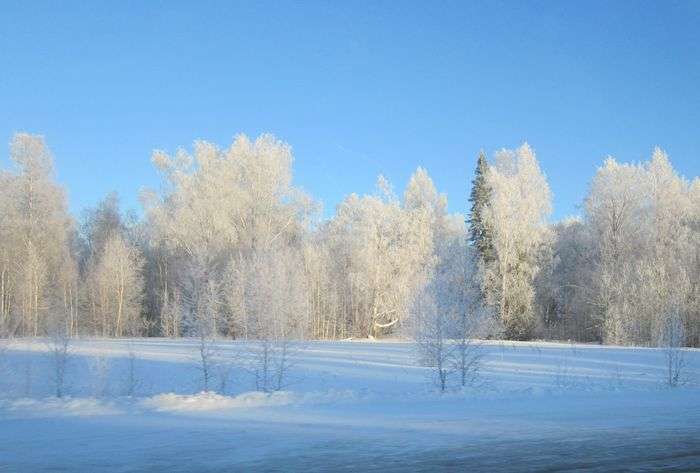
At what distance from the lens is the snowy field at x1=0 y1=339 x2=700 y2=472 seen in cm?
873

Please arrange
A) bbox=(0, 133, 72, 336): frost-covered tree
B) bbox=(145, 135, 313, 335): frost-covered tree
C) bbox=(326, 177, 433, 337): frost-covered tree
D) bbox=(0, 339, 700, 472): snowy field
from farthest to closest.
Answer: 1. bbox=(326, 177, 433, 337): frost-covered tree
2. bbox=(145, 135, 313, 335): frost-covered tree
3. bbox=(0, 133, 72, 336): frost-covered tree
4. bbox=(0, 339, 700, 472): snowy field

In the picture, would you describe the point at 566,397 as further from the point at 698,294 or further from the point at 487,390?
the point at 698,294

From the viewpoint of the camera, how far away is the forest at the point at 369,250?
43062 mm

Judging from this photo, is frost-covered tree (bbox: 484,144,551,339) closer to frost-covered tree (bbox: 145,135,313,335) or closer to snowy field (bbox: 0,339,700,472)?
frost-covered tree (bbox: 145,135,313,335)

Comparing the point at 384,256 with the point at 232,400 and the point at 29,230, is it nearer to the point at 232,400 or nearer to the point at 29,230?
the point at 29,230

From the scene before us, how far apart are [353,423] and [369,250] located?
35868 millimetres

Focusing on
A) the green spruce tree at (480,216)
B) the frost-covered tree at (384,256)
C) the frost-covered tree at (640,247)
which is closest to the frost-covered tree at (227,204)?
the frost-covered tree at (384,256)

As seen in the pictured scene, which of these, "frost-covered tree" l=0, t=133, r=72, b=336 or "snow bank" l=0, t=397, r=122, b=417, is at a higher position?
"frost-covered tree" l=0, t=133, r=72, b=336

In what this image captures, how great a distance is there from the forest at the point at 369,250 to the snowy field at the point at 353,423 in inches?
830

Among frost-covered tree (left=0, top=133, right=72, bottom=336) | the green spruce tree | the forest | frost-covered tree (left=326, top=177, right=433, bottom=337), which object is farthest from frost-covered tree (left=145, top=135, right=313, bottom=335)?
the green spruce tree

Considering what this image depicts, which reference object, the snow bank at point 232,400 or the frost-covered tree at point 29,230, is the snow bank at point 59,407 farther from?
the frost-covered tree at point 29,230

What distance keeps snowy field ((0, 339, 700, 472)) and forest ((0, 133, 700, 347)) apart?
21.1m


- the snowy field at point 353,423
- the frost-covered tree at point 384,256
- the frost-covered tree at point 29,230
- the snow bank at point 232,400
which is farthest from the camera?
the frost-covered tree at point 384,256

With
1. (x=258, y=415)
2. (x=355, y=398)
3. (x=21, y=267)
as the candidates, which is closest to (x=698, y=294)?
(x=355, y=398)
